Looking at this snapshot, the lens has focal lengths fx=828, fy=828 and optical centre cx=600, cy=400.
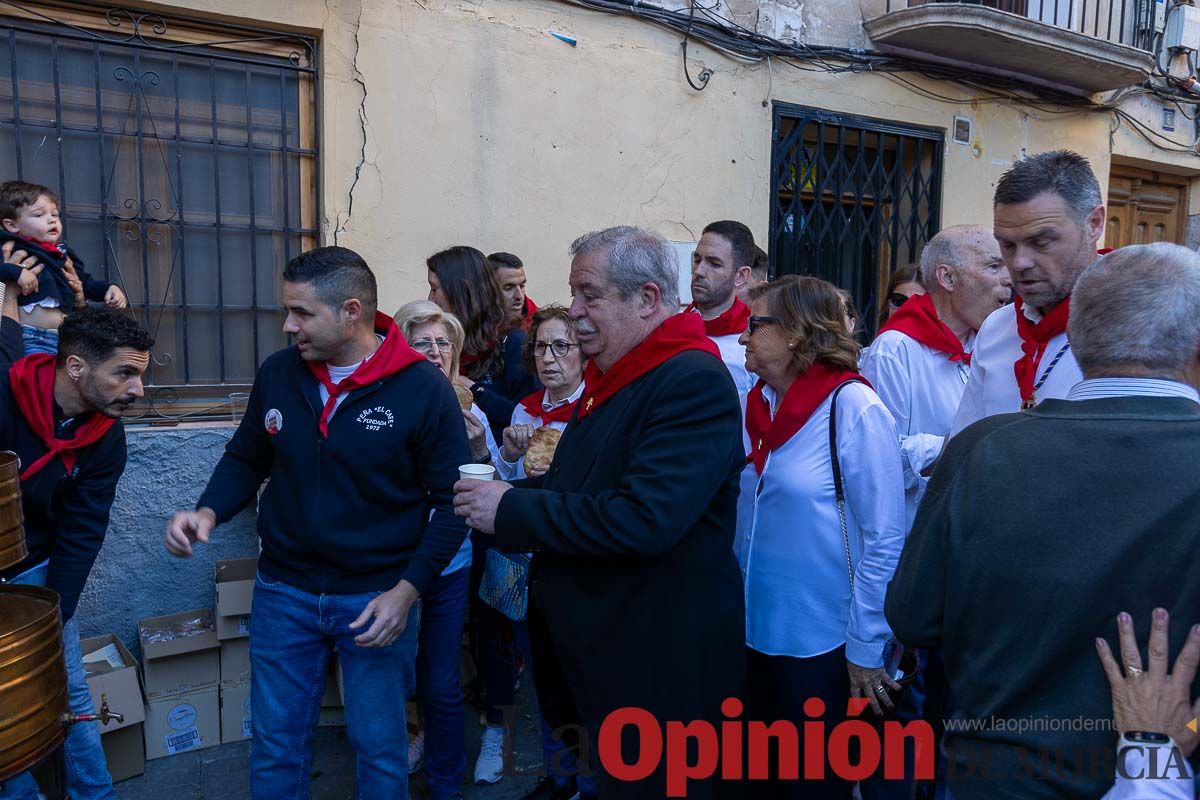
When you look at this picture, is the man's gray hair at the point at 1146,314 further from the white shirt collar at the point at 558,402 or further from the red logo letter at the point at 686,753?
the white shirt collar at the point at 558,402

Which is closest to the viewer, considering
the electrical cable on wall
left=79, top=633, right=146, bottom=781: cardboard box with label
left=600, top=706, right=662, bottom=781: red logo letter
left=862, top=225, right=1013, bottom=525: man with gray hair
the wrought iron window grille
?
left=600, top=706, right=662, bottom=781: red logo letter

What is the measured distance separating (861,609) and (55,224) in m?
3.62

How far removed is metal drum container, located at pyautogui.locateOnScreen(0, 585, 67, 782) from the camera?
190 cm

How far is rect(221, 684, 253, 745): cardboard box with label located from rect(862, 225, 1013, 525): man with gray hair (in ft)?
10.1

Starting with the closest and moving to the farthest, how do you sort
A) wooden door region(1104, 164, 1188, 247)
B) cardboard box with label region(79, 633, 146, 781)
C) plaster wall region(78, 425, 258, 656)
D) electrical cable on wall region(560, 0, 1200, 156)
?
cardboard box with label region(79, 633, 146, 781) < plaster wall region(78, 425, 258, 656) < electrical cable on wall region(560, 0, 1200, 156) < wooden door region(1104, 164, 1188, 247)

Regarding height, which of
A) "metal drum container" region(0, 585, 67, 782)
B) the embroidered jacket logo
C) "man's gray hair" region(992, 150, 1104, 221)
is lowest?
"metal drum container" region(0, 585, 67, 782)

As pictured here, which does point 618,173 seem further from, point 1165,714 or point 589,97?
point 1165,714

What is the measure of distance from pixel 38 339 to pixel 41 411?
101 cm

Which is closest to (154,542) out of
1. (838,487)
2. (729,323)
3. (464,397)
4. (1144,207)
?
(464,397)

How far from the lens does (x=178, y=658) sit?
3650 millimetres

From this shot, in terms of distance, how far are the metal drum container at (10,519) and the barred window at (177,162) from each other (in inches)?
90.4

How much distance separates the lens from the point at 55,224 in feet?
11.8

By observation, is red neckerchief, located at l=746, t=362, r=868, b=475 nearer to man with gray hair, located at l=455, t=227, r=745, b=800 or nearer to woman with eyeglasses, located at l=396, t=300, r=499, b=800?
man with gray hair, located at l=455, t=227, r=745, b=800

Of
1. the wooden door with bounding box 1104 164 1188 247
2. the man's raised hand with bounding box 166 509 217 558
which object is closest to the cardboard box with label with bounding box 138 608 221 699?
the man's raised hand with bounding box 166 509 217 558
